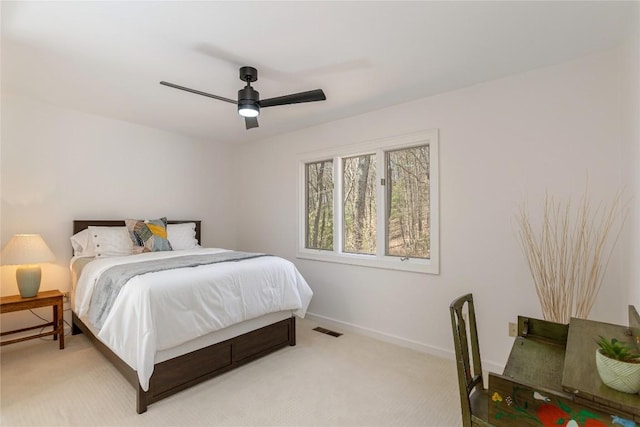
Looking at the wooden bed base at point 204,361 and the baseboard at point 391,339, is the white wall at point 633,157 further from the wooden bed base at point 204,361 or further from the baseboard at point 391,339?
the wooden bed base at point 204,361

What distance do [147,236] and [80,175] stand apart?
0.97 metres

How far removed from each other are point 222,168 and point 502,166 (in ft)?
12.3

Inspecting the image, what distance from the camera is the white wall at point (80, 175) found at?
302 cm

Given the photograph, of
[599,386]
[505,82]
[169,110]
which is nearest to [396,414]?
[599,386]

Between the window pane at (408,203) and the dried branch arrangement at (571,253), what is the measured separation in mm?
917

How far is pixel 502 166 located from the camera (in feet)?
8.30

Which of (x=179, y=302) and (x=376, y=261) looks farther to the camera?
(x=376, y=261)

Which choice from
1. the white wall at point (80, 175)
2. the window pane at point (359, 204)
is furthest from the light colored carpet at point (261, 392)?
the window pane at point (359, 204)

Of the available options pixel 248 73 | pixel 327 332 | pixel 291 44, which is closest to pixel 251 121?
pixel 248 73

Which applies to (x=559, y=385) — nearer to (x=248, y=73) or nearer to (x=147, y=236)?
(x=248, y=73)

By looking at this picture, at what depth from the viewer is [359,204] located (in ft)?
11.8

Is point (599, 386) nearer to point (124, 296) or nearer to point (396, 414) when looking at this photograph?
point (396, 414)

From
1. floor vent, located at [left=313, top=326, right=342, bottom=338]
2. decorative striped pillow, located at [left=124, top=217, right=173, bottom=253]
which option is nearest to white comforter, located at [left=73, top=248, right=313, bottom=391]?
decorative striped pillow, located at [left=124, top=217, right=173, bottom=253]

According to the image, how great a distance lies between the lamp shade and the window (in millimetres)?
2543
